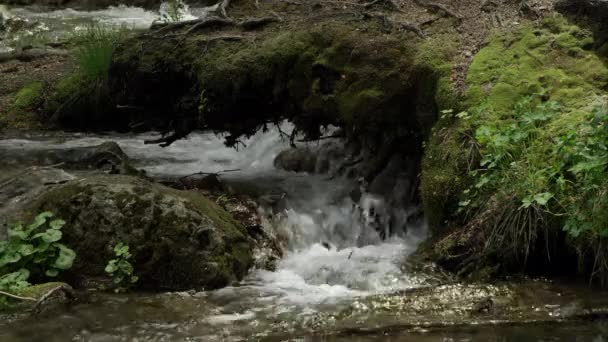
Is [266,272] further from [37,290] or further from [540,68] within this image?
[540,68]

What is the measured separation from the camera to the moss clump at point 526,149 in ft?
14.8

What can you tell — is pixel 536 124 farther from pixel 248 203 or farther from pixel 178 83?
pixel 178 83

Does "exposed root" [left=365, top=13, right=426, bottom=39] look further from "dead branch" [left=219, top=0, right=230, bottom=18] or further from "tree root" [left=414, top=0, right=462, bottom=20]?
"dead branch" [left=219, top=0, right=230, bottom=18]

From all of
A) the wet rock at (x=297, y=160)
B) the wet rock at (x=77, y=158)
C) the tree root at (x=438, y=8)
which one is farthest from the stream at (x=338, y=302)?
the tree root at (x=438, y=8)

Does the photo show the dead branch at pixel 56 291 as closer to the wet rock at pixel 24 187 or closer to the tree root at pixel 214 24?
the wet rock at pixel 24 187

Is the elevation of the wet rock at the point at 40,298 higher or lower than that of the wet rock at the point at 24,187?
lower

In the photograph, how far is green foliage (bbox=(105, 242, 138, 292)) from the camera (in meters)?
5.32

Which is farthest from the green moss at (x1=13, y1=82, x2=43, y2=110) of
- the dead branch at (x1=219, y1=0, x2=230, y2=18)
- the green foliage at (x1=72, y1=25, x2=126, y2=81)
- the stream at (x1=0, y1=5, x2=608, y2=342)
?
the stream at (x1=0, y1=5, x2=608, y2=342)

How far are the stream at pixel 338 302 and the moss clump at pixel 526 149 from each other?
438 millimetres

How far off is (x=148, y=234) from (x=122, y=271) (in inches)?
15.6

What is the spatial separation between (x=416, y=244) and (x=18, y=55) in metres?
9.79

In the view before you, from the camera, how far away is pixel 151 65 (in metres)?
7.70

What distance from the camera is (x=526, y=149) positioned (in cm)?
499

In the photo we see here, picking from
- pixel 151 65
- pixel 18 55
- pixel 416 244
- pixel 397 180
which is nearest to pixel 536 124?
pixel 416 244
